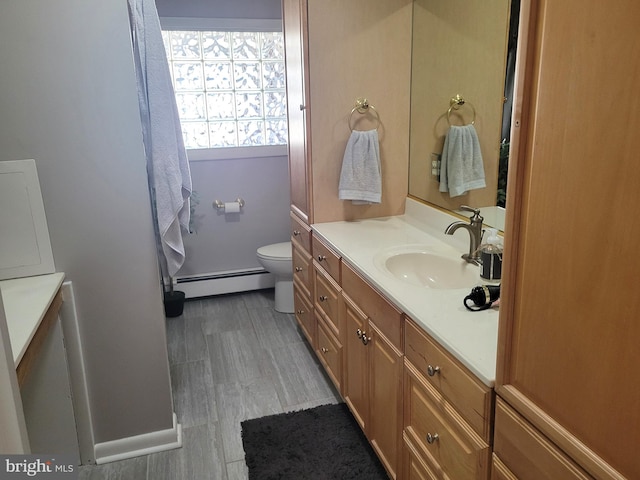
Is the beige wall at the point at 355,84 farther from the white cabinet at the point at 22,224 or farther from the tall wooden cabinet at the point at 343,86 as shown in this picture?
the white cabinet at the point at 22,224

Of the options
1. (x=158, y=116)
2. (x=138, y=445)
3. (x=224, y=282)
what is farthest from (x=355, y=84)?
(x=224, y=282)

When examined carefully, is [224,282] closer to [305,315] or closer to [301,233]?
[305,315]

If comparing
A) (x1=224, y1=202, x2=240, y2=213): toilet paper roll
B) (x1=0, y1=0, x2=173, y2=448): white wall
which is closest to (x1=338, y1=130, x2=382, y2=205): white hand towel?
(x1=0, y1=0, x2=173, y2=448): white wall

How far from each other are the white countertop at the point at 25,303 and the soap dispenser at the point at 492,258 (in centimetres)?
142

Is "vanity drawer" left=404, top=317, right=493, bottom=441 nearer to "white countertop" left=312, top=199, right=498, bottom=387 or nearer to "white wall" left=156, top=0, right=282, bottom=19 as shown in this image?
"white countertop" left=312, top=199, right=498, bottom=387

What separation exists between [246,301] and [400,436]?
2.22m

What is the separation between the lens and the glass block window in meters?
3.52

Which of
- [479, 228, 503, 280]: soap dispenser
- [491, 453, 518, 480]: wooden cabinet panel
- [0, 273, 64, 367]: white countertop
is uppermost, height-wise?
[479, 228, 503, 280]: soap dispenser

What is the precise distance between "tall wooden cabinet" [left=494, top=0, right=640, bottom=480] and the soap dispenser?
69cm

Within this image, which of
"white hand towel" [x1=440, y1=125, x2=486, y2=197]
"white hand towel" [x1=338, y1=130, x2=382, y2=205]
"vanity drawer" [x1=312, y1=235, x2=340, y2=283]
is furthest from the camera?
"white hand towel" [x1=338, y1=130, x2=382, y2=205]

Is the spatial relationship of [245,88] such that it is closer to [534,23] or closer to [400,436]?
[400,436]

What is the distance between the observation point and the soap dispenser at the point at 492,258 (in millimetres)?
1694

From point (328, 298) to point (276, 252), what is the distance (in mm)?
1155

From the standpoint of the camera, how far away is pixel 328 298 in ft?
7.84
